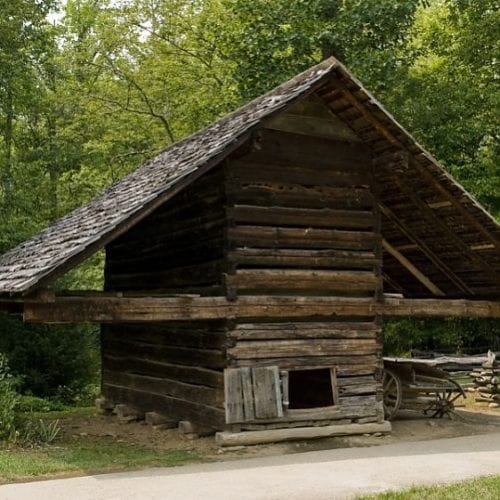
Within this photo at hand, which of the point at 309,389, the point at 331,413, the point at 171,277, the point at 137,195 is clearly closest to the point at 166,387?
the point at 171,277

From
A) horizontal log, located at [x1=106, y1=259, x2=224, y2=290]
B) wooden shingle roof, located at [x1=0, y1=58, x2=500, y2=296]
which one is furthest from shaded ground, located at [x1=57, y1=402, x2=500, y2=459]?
wooden shingle roof, located at [x1=0, y1=58, x2=500, y2=296]

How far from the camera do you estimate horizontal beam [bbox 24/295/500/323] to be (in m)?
10.2

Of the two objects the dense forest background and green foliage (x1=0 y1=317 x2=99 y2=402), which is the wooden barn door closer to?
green foliage (x1=0 y1=317 x2=99 y2=402)

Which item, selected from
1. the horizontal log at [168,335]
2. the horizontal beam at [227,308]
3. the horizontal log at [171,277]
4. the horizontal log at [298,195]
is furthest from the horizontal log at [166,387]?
the horizontal log at [298,195]

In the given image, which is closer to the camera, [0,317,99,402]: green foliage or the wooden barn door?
the wooden barn door

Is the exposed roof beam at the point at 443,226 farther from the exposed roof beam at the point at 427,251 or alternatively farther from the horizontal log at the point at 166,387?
the horizontal log at the point at 166,387

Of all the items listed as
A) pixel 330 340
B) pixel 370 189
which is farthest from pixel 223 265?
pixel 370 189

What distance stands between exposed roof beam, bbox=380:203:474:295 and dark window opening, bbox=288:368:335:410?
318 centimetres

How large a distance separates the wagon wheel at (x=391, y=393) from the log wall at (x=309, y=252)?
147 centimetres

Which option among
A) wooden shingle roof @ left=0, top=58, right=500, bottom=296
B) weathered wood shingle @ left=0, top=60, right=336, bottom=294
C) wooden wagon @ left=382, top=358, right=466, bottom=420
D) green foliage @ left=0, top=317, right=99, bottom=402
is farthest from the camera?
green foliage @ left=0, top=317, right=99, bottom=402

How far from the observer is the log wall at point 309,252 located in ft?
39.9

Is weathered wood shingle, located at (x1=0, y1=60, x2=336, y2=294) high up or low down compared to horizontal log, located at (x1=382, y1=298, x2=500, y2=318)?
up

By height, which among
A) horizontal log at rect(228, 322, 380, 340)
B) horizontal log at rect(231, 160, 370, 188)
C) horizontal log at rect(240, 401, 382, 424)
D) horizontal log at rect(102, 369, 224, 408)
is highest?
horizontal log at rect(231, 160, 370, 188)

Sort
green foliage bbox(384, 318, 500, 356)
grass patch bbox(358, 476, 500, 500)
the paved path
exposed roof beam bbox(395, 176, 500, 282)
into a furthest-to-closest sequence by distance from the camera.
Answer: green foliage bbox(384, 318, 500, 356), exposed roof beam bbox(395, 176, 500, 282), the paved path, grass patch bbox(358, 476, 500, 500)
